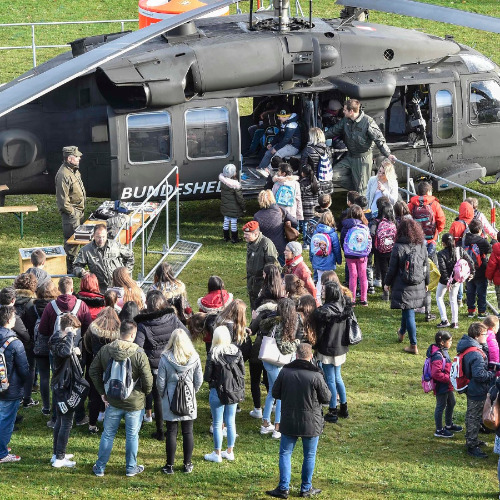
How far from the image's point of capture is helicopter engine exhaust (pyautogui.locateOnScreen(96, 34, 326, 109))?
16531 millimetres

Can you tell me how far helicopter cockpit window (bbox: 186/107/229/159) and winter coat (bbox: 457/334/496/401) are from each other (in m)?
7.16

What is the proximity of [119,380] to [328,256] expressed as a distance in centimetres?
480

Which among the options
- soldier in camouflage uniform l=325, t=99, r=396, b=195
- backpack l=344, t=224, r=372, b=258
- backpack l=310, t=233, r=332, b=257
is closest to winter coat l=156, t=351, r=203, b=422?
backpack l=310, t=233, r=332, b=257

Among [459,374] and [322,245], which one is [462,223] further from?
[459,374]

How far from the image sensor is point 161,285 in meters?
12.5

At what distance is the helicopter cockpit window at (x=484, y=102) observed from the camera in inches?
731

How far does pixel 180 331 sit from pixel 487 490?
11.1 ft

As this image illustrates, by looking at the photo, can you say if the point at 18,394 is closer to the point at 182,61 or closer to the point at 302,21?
the point at 182,61

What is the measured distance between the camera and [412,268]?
44.9ft

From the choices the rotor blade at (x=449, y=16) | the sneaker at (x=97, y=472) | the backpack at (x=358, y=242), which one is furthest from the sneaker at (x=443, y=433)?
the rotor blade at (x=449, y=16)

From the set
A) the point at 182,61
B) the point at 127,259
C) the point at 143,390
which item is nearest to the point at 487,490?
the point at 143,390

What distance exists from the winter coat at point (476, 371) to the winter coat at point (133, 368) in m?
3.17

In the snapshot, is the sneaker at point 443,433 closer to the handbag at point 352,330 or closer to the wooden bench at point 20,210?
the handbag at point 352,330

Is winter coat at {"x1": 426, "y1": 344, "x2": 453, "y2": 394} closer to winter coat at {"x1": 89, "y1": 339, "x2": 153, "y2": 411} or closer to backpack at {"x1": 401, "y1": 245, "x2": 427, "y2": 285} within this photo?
backpack at {"x1": 401, "y1": 245, "x2": 427, "y2": 285}
